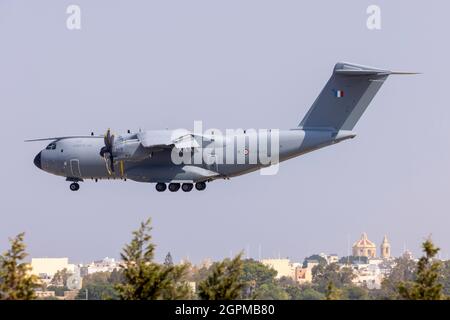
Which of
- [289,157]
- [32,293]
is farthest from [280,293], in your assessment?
[32,293]

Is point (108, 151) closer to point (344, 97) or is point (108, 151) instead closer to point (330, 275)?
point (344, 97)

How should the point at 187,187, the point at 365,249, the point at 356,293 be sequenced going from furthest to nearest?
the point at 365,249 → the point at 187,187 → the point at 356,293

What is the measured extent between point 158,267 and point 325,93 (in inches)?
1024

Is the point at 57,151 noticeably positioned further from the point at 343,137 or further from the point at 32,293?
the point at 32,293

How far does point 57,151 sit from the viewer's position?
58.8 metres

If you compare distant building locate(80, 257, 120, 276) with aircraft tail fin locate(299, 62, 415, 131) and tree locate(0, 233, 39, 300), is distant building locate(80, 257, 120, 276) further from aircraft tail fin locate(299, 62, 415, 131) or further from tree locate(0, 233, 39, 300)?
tree locate(0, 233, 39, 300)

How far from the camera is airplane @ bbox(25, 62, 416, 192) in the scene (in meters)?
55.2

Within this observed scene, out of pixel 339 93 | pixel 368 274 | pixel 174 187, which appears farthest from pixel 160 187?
pixel 368 274

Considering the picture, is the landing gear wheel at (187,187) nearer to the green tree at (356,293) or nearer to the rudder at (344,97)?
the rudder at (344,97)

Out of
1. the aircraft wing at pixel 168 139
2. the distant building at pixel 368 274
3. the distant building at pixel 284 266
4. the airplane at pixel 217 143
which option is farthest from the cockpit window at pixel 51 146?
the distant building at pixel 284 266

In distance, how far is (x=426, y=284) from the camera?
1292 inches

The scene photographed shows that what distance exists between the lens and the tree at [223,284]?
31.8 metres

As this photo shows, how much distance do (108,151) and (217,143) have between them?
483cm

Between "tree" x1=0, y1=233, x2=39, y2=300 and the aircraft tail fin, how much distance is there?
26.3 metres
